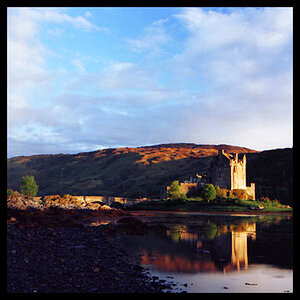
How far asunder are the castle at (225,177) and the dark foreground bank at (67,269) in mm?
87800

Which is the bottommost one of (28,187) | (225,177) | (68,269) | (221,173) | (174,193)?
(174,193)

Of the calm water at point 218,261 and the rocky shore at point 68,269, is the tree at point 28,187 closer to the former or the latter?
the calm water at point 218,261

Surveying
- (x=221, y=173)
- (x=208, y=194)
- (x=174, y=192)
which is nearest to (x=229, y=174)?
(x=221, y=173)

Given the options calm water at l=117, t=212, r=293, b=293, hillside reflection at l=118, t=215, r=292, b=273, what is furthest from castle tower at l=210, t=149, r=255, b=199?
calm water at l=117, t=212, r=293, b=293

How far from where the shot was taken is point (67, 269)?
1823 centimetres

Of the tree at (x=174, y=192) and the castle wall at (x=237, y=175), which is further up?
the castle wall at (x=237, y=175)

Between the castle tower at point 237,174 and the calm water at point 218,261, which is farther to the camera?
the castle tower at point 237,174

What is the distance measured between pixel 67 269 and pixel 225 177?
102 m

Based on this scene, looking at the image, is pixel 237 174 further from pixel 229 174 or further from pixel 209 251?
pixel 209 251

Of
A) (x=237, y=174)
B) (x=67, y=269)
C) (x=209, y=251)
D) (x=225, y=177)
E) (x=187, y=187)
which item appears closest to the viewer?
(x=67, y=269)

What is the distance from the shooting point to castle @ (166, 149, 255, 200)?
370ft

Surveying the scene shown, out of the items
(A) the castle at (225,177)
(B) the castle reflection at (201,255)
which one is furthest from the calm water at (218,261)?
(A) the castle at (225,177)

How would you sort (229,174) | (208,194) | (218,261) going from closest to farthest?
1. (218,261)
2. (208,194)
3. (229,174)

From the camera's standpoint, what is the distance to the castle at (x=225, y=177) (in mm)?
112625
